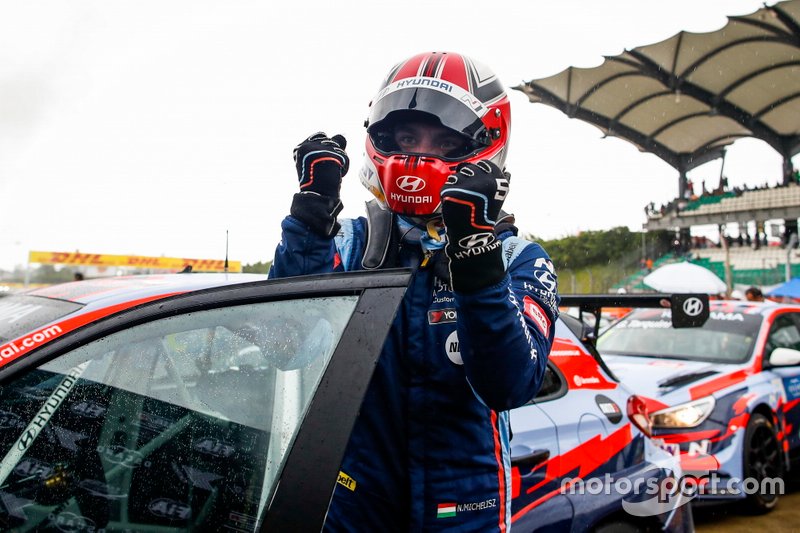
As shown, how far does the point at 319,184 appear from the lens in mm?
1471

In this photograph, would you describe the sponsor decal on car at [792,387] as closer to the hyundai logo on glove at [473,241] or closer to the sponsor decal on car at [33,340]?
the hyundai logo on glove at [473,241]

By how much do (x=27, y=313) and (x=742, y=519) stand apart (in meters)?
4.21

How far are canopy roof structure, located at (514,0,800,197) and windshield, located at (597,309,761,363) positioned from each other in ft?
57.6

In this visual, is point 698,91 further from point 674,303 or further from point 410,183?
point 410,183

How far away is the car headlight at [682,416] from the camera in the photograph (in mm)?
3916

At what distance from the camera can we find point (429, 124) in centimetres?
171

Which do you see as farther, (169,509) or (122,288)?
(122,288)

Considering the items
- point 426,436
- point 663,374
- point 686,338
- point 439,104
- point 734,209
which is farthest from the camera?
point 734,209

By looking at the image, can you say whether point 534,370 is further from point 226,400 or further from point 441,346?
point 226,400

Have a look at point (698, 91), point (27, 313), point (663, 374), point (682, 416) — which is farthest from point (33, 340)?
point (698, 91)

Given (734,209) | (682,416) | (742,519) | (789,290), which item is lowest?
(742,519)

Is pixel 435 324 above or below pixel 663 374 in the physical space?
above

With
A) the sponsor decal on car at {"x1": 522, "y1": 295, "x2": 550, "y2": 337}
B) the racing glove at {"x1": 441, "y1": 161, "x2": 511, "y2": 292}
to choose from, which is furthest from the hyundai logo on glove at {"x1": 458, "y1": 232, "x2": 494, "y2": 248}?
the sponsor decal on car at {"x1": 522, "y1": 295, "x2": 550, "y2": 337}

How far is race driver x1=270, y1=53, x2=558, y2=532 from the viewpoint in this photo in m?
1.19
